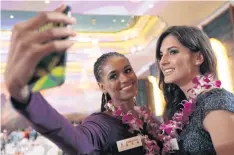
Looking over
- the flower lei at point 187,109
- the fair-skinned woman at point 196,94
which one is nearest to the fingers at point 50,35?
the fair-skinned woman at point 196,94

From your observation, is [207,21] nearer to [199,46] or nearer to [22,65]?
[199,46]

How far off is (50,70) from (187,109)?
0.74m

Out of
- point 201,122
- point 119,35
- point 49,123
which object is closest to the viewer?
point 49,123

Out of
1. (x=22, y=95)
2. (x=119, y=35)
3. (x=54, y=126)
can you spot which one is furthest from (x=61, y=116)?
(x=119, y=35)

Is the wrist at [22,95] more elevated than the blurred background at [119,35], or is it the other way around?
the blurred background at [119,35]

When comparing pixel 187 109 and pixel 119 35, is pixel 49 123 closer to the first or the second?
pixel 187 109

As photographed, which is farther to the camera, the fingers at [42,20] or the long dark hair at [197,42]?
the long dark hair at [197,42]

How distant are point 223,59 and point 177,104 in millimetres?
2294

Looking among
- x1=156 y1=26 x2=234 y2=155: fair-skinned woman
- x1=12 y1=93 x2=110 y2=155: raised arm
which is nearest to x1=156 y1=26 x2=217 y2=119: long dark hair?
x1=156 y1=26 x2=234 y2=155: fair-skinned woman

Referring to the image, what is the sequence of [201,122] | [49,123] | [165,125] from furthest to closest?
[165,125]
[201,122]
[49,123]

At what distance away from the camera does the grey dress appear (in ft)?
3.12

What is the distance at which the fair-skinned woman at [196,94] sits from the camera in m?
0.91

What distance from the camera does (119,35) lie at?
5.09 metres

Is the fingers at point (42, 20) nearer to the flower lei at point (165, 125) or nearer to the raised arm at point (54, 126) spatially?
the raised arm at point (54, 126)
